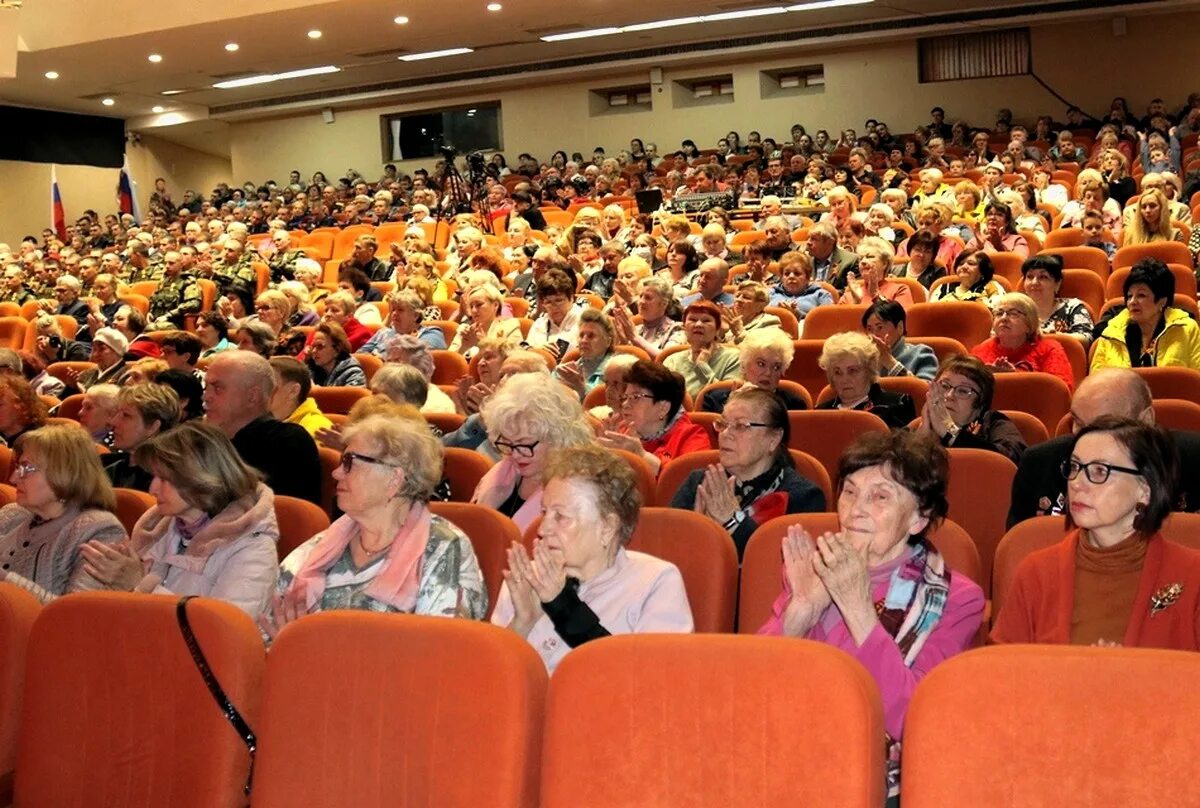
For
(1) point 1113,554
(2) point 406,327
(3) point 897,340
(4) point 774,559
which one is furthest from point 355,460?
(2) point 406,327

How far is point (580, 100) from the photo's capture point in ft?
57.1

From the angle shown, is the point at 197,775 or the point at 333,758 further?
the point at 197,775

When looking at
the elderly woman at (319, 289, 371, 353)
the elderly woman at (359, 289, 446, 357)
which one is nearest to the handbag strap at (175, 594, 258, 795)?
the elderly woman at (359, 289, 446, 357)

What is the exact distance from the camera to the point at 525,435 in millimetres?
3338

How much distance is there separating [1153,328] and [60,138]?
52.9 feet

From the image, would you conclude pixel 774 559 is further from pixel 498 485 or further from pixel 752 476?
pixel 498 485

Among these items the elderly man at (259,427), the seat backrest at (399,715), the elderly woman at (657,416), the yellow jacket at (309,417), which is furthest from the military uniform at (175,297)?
the seat backrest at (399,715)

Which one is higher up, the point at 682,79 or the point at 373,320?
the point at 682,79

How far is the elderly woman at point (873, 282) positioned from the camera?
6324mm

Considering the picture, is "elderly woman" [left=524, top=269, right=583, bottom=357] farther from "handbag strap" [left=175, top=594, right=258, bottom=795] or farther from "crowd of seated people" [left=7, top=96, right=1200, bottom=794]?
"handbag strap" [left=175, top=594, right=258, bottom=795]

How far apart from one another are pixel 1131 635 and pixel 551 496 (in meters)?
1.01

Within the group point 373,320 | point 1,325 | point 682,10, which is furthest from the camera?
point 682,10

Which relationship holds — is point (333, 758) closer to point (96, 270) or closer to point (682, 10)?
point (96, 270)

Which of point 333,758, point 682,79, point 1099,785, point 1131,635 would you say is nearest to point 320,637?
point 333,758
